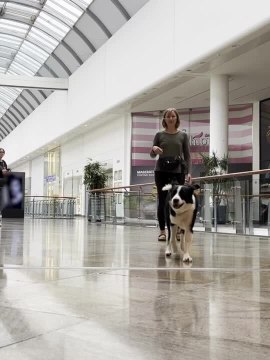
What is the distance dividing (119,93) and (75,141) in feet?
43.5

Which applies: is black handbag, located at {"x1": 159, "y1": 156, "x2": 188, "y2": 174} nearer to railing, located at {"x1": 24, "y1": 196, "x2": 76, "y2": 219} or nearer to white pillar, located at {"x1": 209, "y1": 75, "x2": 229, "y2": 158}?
white pillar, located at {"x1": 209, "y1": 75, "x2": 229, "y2": 158}

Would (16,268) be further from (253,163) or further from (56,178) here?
(56,178)

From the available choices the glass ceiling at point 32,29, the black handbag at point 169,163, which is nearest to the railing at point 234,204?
the black handbag at point 169,163

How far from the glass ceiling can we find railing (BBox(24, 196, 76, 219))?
8.15 metres

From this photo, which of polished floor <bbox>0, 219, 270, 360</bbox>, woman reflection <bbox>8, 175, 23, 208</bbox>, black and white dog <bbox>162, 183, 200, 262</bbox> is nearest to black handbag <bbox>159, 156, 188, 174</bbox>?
black and white dog <bbox>162, 183, 200, 262</bbox>

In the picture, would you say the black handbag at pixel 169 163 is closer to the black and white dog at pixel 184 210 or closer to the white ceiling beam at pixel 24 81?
the black and white dog at pixel 184 210

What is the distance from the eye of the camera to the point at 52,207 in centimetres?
2798

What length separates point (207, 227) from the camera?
39.4ft

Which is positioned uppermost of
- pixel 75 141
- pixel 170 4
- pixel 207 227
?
pixel 170 4

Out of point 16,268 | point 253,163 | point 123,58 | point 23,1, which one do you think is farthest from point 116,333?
point 23,1

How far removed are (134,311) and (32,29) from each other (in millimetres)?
26242

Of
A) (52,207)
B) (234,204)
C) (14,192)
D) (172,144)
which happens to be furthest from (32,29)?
(14,192)

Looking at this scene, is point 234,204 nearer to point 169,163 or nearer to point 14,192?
point 169,163

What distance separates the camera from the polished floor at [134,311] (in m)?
1.83
